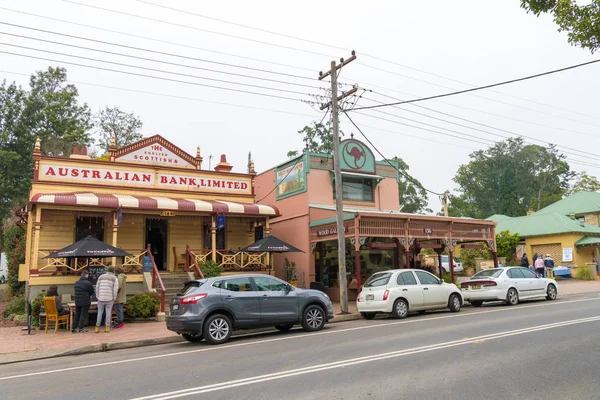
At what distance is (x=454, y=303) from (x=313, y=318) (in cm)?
575

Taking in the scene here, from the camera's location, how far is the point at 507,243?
33594 mm

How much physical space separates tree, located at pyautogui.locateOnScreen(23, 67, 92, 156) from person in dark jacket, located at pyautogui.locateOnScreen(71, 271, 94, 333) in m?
22.3

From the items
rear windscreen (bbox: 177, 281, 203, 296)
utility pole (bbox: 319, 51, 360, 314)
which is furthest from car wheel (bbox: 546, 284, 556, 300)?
rear windscreen (bbox: 177, 281, 203, 296)

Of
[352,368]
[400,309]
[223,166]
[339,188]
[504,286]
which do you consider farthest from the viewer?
[223,166]

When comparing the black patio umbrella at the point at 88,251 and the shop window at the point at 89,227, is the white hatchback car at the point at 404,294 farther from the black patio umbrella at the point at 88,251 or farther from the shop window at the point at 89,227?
the shop window at the point at 89,227

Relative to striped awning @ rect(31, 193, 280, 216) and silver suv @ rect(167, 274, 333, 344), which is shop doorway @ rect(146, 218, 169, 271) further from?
silver suv @ rect(167, 274, 333, 344)

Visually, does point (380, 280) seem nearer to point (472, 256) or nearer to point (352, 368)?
point (352, 368)

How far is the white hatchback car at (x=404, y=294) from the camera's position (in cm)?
1426

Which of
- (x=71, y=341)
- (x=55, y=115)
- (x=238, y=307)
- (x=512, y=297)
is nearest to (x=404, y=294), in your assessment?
(x=512, y=297)

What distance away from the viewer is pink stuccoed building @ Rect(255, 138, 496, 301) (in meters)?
20.4

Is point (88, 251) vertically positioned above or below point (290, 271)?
above

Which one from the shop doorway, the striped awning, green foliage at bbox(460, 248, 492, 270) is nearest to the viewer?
the striped awning

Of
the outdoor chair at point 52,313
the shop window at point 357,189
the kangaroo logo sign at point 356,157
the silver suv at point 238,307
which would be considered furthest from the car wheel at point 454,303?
the outdoor chair at point 52,313

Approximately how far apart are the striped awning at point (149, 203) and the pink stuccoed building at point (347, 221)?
6.76 ft
